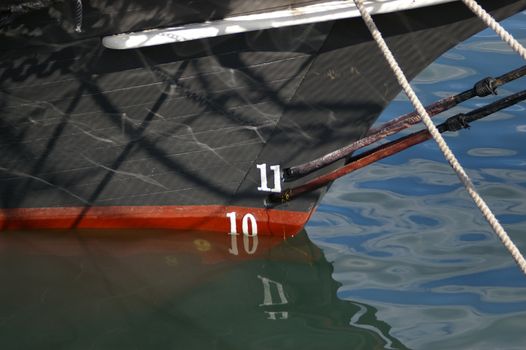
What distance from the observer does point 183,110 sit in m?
5.07

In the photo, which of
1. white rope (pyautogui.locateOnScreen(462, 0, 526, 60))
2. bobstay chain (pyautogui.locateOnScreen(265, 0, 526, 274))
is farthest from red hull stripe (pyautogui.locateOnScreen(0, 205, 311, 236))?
white rope (pyautogui.locateOnScreen(462, 0, 526, 60))

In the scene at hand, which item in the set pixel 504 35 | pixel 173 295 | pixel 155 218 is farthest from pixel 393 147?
pixel 155 218

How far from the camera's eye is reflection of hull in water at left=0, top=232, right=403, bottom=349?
4680 millimetres

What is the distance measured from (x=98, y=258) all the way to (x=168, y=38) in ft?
4.21

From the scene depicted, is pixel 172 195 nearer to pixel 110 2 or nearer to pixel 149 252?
pixel 149 252

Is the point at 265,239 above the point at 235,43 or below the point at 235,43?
below

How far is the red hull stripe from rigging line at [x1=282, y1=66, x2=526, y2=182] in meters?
0.27

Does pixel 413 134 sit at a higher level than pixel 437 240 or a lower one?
higher

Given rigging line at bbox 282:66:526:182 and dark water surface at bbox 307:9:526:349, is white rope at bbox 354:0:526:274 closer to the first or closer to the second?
rigging line at bbox 282:66:526:182

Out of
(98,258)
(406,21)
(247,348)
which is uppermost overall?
(406,21)

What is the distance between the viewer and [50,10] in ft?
15.8

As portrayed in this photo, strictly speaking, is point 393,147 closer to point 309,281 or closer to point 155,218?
point 309,281

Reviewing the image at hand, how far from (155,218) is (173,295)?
0.59 m

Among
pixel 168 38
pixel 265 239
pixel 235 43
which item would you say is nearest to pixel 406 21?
pixel 235 43
